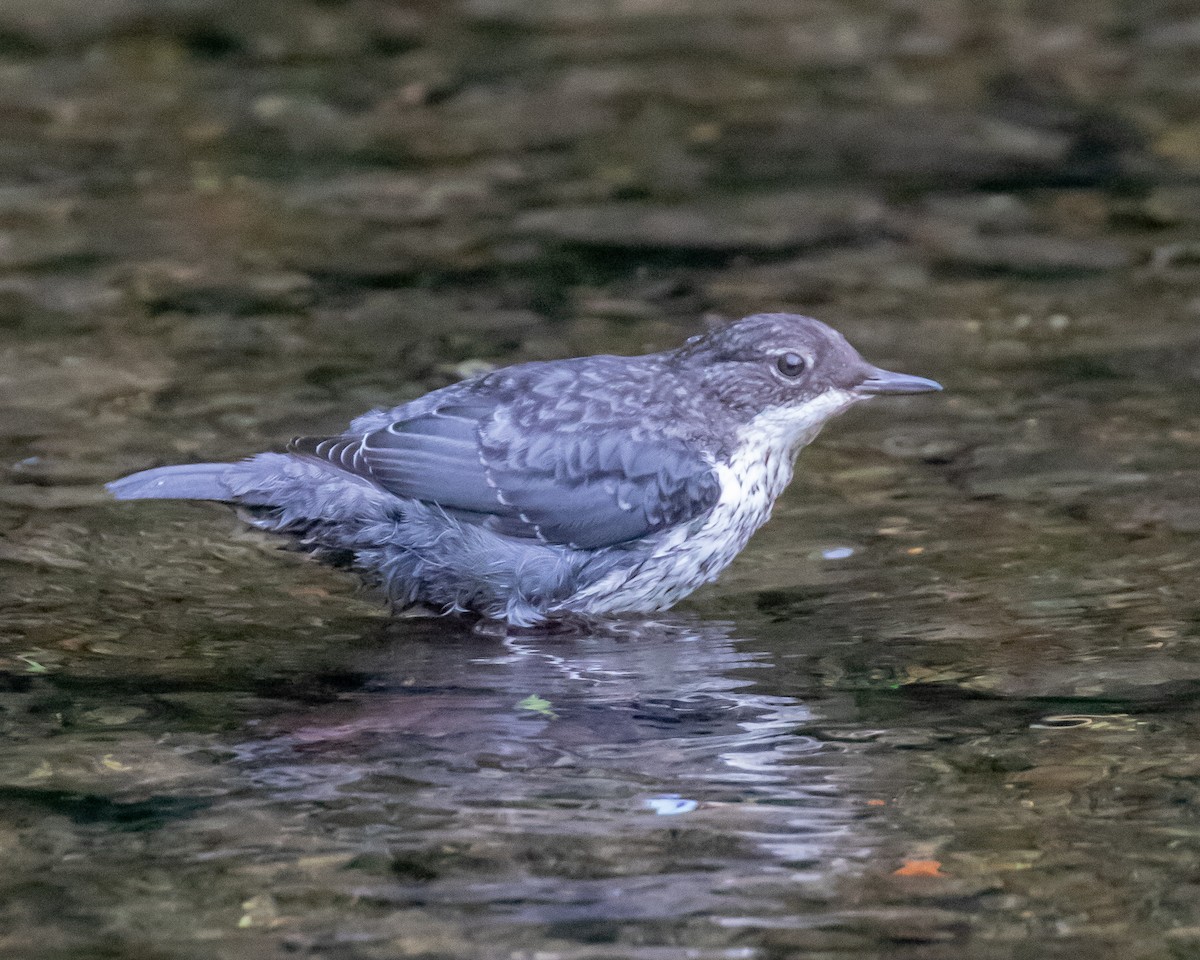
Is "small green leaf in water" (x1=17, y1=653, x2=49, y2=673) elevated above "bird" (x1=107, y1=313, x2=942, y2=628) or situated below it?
below

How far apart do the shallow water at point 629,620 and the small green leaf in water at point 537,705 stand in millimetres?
11

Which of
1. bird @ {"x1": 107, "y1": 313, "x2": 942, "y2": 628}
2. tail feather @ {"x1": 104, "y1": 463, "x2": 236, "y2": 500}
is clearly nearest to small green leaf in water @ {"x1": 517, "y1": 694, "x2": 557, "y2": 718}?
bird @ {"x1": 107, "y1": 313, "x2": 942, "y2": 628}

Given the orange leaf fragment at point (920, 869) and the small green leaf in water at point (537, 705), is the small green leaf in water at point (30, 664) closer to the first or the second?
the small green leaf in water at point (537, 705)

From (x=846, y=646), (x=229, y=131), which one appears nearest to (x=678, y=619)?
(x=846, y=646)

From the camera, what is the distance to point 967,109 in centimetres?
1004

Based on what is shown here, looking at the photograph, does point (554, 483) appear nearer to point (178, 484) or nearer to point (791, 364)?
point (791, 364)

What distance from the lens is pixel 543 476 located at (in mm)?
5359

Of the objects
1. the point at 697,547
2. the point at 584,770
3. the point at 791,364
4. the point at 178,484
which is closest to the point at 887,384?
the point at 791,364

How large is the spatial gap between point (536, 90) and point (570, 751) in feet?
21.5

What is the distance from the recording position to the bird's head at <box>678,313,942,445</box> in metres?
5.45

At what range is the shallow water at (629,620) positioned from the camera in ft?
12.5

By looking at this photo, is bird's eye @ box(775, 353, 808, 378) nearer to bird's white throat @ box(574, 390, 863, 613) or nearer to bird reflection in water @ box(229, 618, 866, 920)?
bird's white throat @ box(574, 390, 863, 613)

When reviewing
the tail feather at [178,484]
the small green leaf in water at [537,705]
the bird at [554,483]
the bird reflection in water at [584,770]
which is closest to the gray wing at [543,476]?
the bird at [554,483]

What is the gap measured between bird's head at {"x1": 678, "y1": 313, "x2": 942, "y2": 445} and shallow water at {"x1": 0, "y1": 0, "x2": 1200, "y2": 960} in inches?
19.7
